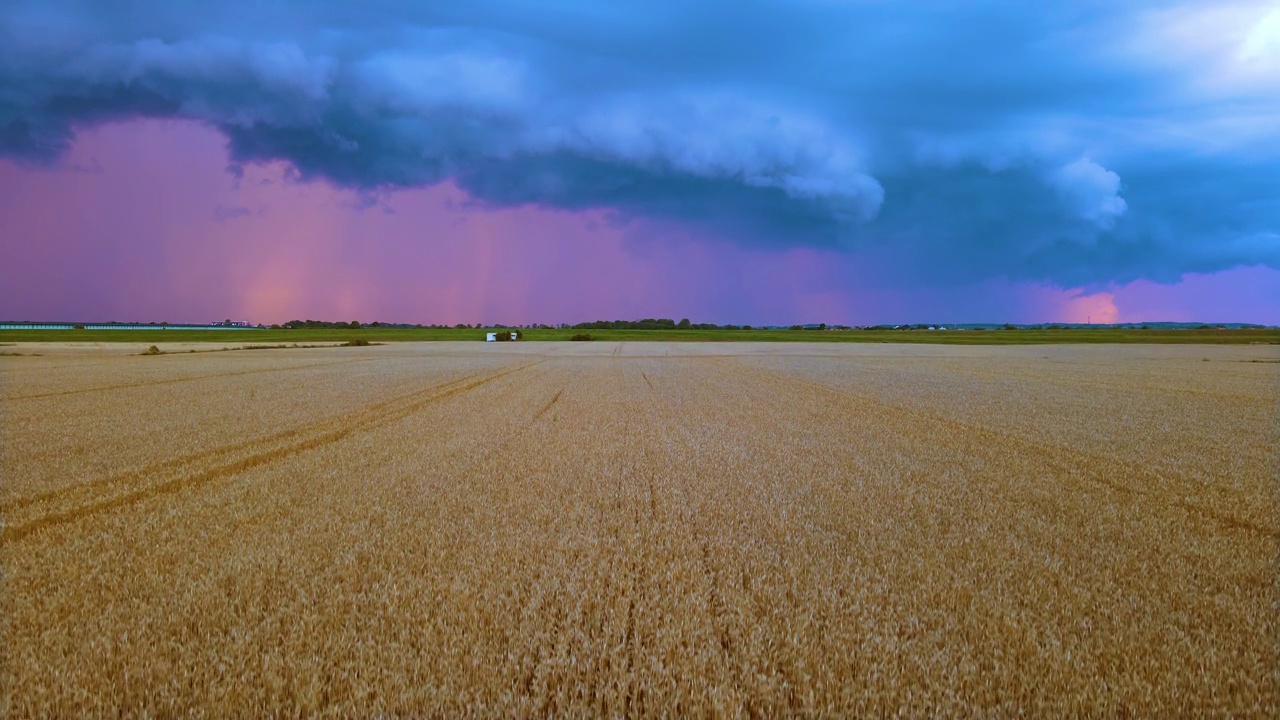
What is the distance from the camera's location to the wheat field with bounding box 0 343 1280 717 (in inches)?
129

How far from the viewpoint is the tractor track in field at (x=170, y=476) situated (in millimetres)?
6238

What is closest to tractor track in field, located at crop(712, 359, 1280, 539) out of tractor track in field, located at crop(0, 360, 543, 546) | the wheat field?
the wheat field

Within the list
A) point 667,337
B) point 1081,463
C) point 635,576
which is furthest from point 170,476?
point 667,337

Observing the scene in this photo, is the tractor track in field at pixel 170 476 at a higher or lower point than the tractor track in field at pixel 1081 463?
lower

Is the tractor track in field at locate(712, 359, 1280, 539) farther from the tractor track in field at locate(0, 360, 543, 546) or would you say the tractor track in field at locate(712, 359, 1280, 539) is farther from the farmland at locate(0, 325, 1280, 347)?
the farmland at locate(0, 325, 1280, 347)

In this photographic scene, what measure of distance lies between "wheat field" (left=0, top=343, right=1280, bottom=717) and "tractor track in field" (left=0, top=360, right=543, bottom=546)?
61 millimetres

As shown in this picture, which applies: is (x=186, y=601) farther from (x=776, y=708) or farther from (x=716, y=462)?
(x=716, y=462)

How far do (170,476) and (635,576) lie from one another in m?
7.06

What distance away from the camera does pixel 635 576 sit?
15.6ft

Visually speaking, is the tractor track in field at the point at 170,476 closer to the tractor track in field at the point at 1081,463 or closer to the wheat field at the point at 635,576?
the wheat field at the point at 635,576

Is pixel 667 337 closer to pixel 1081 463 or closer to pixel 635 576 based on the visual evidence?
pixel 1081 463

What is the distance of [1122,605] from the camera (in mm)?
4285

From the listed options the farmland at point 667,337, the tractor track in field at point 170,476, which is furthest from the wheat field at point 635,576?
the farmland at point 667,337

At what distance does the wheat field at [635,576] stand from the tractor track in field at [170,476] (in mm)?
61
